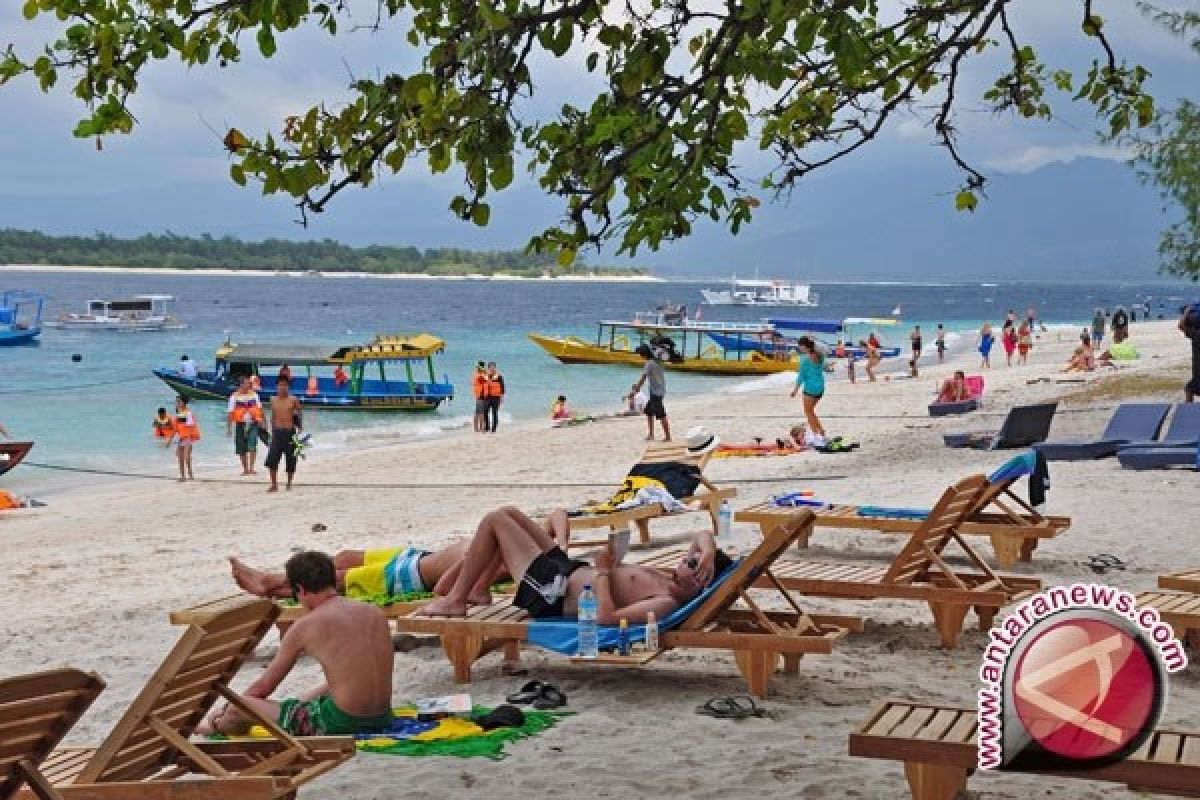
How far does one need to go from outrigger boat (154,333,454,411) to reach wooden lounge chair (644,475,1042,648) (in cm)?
2632

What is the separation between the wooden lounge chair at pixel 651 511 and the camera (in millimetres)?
10969

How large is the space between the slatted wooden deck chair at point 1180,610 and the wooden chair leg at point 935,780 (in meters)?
2.55

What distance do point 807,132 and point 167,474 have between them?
62.8 feet

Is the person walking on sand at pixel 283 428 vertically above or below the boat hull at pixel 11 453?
above

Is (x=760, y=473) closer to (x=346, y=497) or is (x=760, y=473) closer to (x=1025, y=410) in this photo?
(x=1025, y=410)

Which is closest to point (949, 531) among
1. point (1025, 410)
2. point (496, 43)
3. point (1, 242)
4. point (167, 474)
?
point (496, 43)

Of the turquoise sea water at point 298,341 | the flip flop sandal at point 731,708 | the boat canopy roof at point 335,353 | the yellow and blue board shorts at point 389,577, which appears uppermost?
the yellow and blue board shorts at point 389,577

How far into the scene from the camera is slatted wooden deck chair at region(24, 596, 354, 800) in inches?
168

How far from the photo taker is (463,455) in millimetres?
23766

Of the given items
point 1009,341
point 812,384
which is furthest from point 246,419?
point 1009,341

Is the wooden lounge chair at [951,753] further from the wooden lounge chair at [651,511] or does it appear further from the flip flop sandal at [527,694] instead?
the wooden lounge chair at [651,511]

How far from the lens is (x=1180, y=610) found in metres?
7.00

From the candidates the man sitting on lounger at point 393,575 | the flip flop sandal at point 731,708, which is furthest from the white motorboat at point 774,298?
the flip flop sandal at point 731,708

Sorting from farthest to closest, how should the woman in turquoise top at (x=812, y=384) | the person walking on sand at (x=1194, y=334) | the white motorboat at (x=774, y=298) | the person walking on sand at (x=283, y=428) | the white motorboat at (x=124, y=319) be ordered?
the white motorboat at (x=774, y=298)
the white motorboat at (x=124, y=319)
the woman in turquoise top at (x=812, y=384)
the person walking on sand at (x=1194, y=334)
the person walking on sand at (x=283, y=428)
